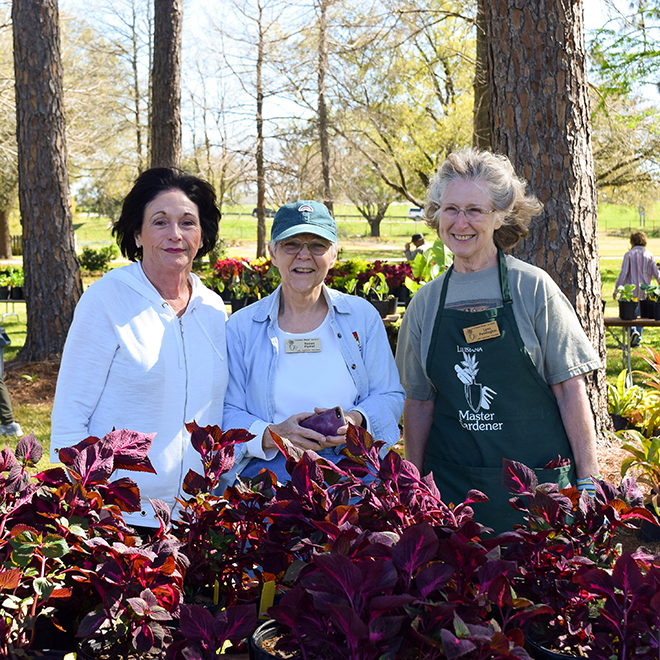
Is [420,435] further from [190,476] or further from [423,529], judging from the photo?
[423,529]

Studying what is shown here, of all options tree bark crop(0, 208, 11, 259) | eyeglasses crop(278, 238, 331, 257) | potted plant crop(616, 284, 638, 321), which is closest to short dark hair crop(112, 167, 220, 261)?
eyeglasses crop(278, 238, 331, 257)

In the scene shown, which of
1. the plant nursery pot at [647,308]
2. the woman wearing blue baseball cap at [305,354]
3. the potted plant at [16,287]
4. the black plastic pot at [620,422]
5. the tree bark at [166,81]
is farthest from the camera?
the potted plant at [16,287]

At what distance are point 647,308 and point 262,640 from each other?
8.01 m

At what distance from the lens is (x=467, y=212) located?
2283 mm

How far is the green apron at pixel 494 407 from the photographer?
2213 millimetres

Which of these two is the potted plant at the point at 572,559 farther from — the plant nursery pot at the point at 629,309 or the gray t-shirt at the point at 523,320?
the plant nursery pot at the point at 629,309

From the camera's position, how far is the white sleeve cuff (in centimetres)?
204

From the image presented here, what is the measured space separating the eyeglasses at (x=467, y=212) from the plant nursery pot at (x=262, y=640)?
1.63 m

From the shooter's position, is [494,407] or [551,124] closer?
[494,407]

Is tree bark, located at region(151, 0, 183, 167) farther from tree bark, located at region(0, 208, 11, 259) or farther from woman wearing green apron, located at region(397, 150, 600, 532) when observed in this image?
tree bark, located at region(0, 208, 11, 259)

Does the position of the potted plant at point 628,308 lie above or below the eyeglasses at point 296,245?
below

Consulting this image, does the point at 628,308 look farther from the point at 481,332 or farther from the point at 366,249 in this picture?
the point at 366,249

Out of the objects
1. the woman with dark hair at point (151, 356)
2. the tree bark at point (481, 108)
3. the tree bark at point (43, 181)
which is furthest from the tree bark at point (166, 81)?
the woman with dark hair at point (151, 356)

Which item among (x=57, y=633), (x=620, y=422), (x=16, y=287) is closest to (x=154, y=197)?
(x=57, y=633)
